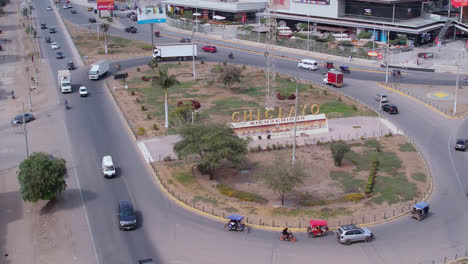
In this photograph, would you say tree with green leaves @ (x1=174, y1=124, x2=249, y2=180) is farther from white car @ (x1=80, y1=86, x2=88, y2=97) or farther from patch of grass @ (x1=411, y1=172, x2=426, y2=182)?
white car @ (x1=80, y1=86, x2=88, y2=97)

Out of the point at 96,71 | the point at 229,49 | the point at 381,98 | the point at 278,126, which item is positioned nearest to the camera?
the point at 278,126

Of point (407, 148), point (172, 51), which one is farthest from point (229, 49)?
point (407, 148)

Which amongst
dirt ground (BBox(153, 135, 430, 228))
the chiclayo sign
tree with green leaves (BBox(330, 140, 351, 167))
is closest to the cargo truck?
the chiclayo sign

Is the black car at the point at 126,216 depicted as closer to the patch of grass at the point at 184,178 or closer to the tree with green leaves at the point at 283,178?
the patch of grass at the point at 184,178

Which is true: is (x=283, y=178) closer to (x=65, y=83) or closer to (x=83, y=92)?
(x=83, y=92)

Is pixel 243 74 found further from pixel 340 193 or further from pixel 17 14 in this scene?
pixel 17 14

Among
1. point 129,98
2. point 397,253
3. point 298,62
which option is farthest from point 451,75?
point 397,253

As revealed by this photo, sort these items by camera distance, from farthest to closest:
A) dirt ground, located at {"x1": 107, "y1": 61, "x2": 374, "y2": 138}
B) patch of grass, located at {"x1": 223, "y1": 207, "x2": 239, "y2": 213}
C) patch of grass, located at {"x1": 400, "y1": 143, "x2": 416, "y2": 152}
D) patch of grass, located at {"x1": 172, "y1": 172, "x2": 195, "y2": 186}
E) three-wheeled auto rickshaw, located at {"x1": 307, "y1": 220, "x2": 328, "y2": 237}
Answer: dirt ground, located at {"x1": 107, "y1": 61, "x2": 374, "y2": 138} → patch of grass, located at {"x1": 400, "y1": 143, "x2": 416, "y2": 152} → patch of grass, located at {"x1": 172, "y1": 172, "x2": 195, "y2": 186} → patch of grass, located at {"x1": 223, "y1": 207, "x2": 239, "y2": 213} → three-wheeled auto rickshaw, located at {"x1": 307, "y1": 220, "x2": 328, "y2": 237}
